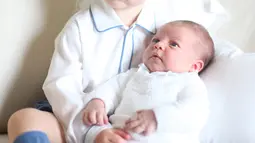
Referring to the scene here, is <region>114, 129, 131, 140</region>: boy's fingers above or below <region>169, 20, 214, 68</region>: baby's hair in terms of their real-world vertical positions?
below

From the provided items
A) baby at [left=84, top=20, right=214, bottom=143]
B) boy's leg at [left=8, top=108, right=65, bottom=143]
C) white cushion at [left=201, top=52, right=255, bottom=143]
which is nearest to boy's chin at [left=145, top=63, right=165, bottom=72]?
baby at [left=84, top=20, right=214, bottom=143]

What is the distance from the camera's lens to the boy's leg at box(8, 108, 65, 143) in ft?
3.25

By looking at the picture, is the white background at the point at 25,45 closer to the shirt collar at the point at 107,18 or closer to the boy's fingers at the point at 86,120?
the shirt collar at the point at 107,18

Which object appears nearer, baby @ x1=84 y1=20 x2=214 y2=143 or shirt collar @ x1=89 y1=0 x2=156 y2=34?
baby @ x1=84 y1=20 x2=214 y2=143

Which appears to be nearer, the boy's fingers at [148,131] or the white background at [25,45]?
the boy's fingers at [148,131]

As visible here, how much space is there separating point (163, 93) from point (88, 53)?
0.66 ft

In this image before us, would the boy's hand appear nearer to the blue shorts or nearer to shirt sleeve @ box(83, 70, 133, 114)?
shirt sleeve @ box(83, 70, 133, 114)

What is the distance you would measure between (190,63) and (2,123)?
18.2 inches

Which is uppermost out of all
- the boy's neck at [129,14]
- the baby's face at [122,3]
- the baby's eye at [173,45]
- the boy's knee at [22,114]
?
the baby's face at [122,3]

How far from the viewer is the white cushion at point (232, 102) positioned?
1.02 meters

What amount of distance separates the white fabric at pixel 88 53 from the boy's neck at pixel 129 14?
0.04 feet

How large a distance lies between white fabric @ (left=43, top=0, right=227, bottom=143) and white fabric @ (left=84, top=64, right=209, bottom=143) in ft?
0.13

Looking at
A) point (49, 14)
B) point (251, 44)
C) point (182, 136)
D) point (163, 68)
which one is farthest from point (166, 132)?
point (251, 44)

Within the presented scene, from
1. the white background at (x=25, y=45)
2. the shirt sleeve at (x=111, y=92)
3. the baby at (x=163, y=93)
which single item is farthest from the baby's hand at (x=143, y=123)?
the white background at (x=25, y=45)
